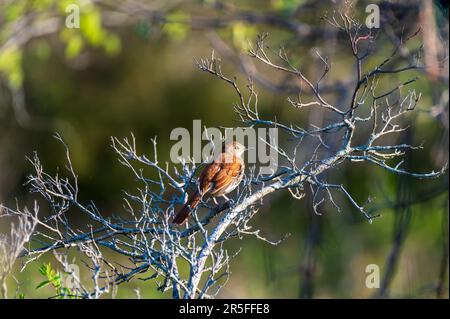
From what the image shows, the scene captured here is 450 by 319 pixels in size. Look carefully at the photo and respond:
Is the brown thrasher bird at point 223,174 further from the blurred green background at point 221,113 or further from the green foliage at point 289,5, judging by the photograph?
the green foliage at point 289,5

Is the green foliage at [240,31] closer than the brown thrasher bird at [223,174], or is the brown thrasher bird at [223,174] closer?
the brown thrasher bird at [223,174]

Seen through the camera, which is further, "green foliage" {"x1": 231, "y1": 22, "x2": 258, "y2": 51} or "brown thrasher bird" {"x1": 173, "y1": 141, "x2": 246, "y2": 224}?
"green foliage" {"x1": 231, "y1": 22, "x2": 258, "y2": 51}

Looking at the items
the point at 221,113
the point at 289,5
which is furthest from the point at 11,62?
the point at 221,113

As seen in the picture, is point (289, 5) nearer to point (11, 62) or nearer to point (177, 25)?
point (177, 25)

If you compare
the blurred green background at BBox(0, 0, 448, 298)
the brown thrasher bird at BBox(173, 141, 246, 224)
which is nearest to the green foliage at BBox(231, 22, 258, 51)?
the blurred green background at BBox(0, 0, 448, 298)

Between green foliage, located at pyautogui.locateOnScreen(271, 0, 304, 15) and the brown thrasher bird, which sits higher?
green foliage, located at pyautogui.locateOnScreen(271, 0, 304, 15)

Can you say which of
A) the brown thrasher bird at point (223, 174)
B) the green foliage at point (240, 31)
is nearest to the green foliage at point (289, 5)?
the green foliage at point (240, 31)

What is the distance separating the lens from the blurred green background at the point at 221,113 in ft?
29.8

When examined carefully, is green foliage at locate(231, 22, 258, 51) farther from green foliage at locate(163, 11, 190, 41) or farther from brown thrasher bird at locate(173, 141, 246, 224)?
brown thrasher bird at locate(173, 141, 246, 224)

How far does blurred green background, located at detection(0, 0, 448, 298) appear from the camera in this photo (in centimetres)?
907

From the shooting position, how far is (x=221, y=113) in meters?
18.2

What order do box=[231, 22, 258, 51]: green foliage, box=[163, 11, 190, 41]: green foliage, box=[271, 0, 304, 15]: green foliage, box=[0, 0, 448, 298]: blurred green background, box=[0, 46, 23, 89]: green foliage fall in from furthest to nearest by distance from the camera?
box=[0, 46, 23, 89]: green foliage → box=[163, 11, 190, 41]: green foliage → box=[231, 22, 258, 51]: green foliage → box=[271, 0, 304, 15]: green foliage → box=[0, 0, 448, 298]: blurred green background
